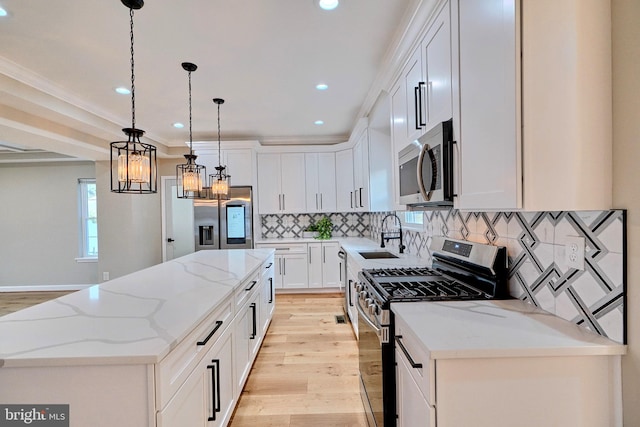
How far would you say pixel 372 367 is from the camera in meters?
1.68

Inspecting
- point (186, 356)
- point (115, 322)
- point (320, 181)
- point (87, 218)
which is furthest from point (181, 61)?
point (87, 218)

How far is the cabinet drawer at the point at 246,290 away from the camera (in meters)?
2.07

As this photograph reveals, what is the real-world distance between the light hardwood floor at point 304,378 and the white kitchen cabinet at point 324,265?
0.98 metres

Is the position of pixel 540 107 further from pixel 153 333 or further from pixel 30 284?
pixel 30 284

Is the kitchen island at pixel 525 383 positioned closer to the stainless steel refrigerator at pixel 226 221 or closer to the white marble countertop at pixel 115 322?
the white marble countertop at pixel 115 322

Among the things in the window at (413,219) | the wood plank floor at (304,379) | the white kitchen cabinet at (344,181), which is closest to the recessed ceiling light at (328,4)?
the window at (413,219)

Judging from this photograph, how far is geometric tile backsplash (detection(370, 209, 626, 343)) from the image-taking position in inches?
38.7

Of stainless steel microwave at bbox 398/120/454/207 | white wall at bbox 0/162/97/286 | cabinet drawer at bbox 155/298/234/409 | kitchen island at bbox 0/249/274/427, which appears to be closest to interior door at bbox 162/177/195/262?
white wall at bbox 0/162/97/286

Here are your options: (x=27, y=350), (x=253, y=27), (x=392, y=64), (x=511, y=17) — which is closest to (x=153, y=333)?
(x=27, y=350)

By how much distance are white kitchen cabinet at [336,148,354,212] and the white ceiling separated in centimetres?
99

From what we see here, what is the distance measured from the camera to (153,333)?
1158mm

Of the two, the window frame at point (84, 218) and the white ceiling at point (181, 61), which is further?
the window frame at point (84, 218)

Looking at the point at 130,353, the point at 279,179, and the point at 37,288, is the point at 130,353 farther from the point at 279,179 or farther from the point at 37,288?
the point at 37,288

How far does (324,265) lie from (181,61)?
347cm
